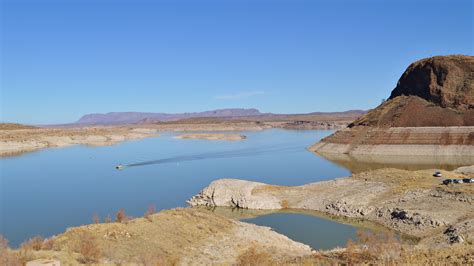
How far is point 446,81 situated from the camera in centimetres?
8925

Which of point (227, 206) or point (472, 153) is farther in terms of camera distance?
point (472, 153)

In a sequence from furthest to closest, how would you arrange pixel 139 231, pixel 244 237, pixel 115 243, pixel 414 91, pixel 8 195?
pixel 414 91 < pixel 8 195 < pixel 244 237 < pixel 139 231 < pixel 115 243

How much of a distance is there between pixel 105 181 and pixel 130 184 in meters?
4.33

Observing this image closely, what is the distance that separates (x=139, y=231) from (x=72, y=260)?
7.40 metres

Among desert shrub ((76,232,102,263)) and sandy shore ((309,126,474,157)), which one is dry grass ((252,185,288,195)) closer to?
desert shrub ((76,232,102,263))

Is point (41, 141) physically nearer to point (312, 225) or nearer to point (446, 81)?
point (312, 225)

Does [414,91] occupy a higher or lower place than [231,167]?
higher

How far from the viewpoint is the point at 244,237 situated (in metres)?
24.0

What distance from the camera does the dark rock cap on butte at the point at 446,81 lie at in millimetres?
85000

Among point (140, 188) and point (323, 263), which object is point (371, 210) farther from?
point (140, 188)

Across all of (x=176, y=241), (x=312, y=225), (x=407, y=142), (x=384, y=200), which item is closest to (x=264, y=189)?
(x=312, y=225)

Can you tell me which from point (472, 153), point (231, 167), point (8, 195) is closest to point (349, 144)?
point (472, 153)

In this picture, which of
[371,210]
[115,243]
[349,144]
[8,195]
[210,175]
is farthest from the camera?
[349,144]

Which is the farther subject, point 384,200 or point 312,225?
point 384,200
